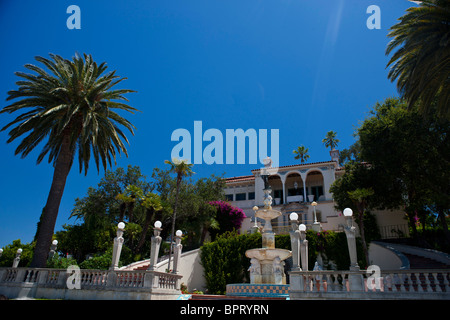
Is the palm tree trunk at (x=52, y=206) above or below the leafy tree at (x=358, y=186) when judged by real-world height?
below

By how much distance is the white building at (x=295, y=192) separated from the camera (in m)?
34.1

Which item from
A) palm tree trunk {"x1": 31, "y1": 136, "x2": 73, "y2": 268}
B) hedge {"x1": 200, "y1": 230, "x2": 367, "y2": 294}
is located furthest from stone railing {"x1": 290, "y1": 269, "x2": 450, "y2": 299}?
palm tree trunk {"x1": 31, "y1": 136, "x2": 73, "y2": 268}

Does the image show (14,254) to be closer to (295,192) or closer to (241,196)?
(241,196)

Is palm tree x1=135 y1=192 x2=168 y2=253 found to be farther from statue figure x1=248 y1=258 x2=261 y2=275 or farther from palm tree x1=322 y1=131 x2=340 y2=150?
palm tree x1=322 y1=131 x2=340 y2=150

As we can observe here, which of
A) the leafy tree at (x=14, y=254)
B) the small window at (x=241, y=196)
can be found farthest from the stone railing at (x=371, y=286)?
the small window at (x=241, y=196)

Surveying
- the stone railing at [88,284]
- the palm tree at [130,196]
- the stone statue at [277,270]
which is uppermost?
the palm tree at [130,196]

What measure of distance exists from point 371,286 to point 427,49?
10148mm

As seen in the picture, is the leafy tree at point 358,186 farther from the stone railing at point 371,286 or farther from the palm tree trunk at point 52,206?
the palm tree trunk at point 52,206

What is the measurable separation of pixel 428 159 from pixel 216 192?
2410cm

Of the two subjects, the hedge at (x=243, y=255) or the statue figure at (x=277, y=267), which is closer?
the statue figure at (x=277, y=267)

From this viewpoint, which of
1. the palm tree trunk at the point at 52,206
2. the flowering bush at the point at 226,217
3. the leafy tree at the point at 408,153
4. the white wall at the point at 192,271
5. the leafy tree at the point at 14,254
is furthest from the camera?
the flowering bush at the point at 226,217

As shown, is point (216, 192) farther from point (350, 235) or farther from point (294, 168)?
point (350, 235)
